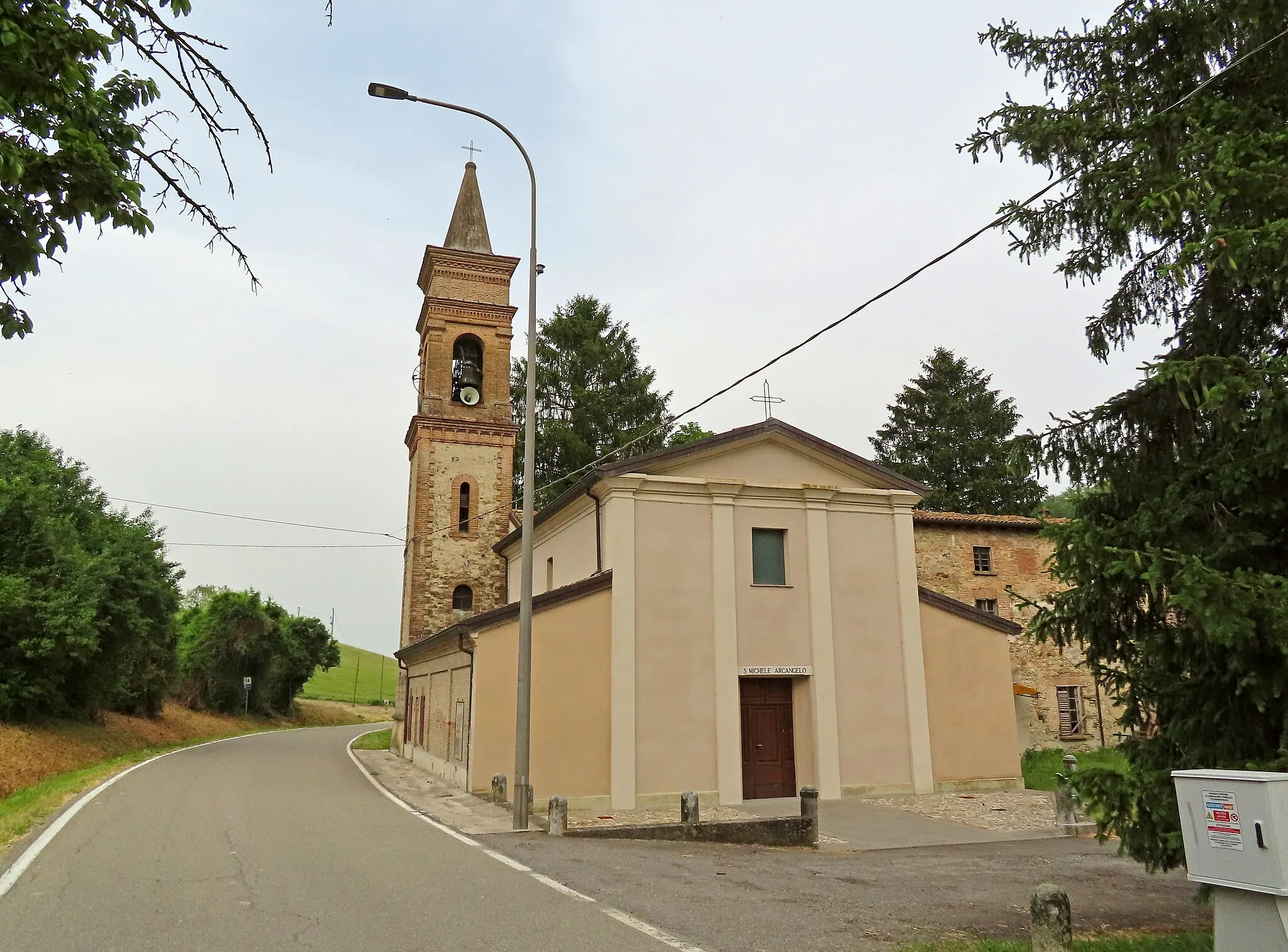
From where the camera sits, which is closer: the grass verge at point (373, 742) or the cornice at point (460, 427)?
the cornice at point (460, 427)

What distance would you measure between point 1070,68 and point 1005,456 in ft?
13.8

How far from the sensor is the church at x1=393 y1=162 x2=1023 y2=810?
16.1m

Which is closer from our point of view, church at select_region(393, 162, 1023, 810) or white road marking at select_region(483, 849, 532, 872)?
white road marking at select_region(483, 849, 532, 872)

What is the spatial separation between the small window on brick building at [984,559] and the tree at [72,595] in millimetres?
24277

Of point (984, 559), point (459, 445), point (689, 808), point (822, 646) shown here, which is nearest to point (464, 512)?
point (459, 445)

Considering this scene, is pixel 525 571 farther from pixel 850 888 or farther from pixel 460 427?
pixel 460 427

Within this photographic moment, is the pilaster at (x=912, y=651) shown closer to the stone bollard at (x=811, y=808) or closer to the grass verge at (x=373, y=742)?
the stone bollard at (x=811, y=808)

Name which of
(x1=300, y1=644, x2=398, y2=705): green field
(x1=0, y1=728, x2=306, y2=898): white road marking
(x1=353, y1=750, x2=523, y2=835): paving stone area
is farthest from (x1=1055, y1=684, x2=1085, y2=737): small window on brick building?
(x1=300, y1=644, x2=398, y2=705): green field

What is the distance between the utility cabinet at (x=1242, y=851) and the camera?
515 centimetres

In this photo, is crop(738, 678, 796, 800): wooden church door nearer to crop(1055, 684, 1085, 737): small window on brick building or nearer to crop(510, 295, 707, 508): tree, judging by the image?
crop(1055, 684, 1085, 737): small window on brick building

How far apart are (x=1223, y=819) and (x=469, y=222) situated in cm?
2885

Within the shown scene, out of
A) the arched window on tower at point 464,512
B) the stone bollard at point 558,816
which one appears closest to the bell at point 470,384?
the arched window on tower at point 464,512

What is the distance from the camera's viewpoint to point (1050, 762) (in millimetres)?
22203

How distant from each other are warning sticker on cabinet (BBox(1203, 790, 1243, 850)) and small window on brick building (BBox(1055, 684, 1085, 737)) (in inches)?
817
